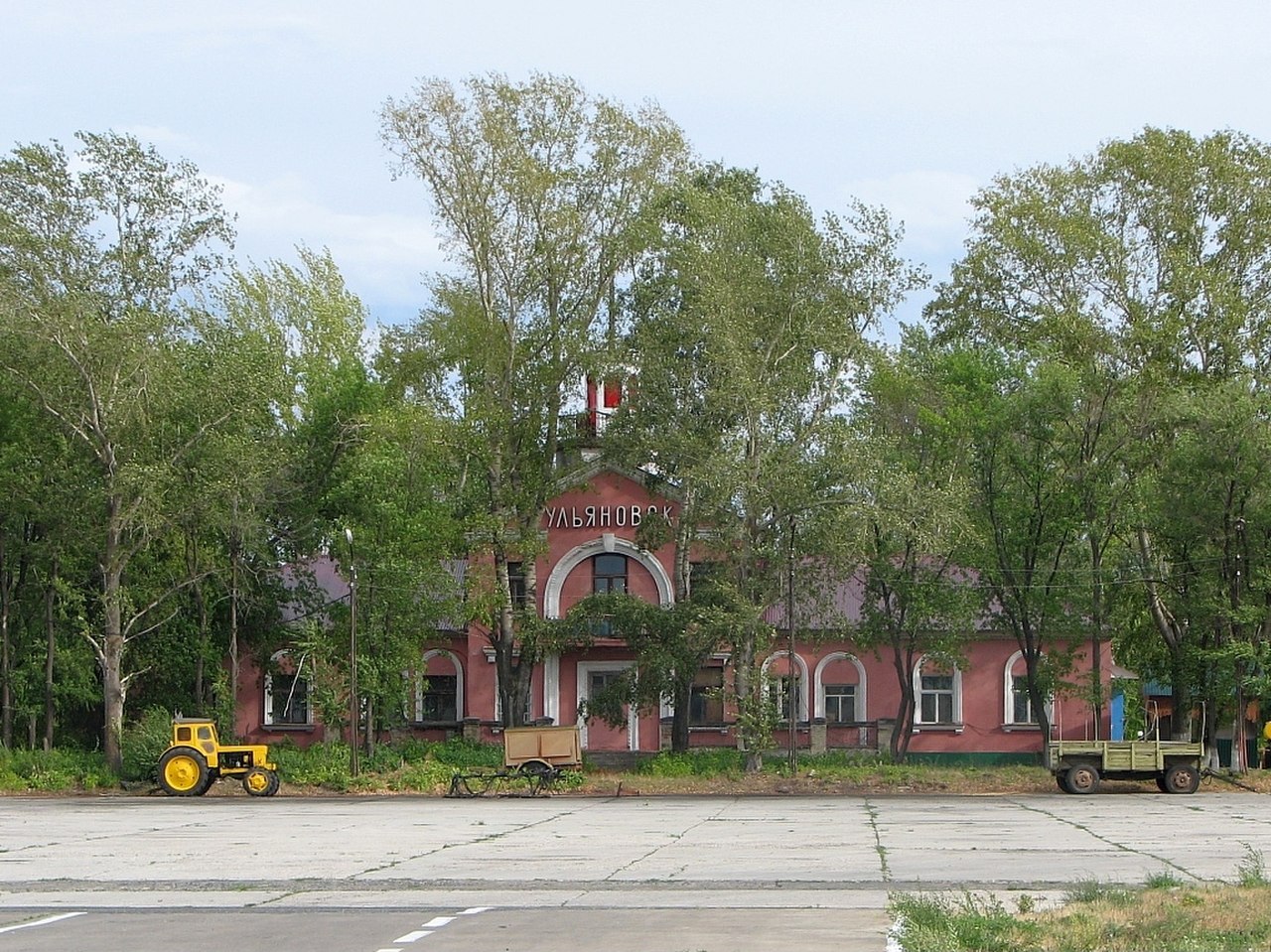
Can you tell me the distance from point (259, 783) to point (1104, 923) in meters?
29.1

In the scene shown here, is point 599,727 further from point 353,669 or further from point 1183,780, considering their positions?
point 1183,780

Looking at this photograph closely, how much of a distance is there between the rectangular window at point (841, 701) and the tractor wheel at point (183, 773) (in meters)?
21.7

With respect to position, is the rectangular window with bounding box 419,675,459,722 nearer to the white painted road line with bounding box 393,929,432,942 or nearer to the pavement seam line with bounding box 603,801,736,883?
the pavement seam line with bounding box 603,801,736,883

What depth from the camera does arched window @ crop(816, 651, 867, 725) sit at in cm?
5138

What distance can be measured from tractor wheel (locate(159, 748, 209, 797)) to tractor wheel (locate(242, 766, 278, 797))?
38.9 inches

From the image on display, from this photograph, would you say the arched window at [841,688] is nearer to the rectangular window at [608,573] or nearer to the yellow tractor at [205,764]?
the rectangular window at [608,573]

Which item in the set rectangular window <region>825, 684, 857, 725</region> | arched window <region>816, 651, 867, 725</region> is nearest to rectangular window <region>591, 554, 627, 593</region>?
arched window <region>816, 651, 867, 725</region>

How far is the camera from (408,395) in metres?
46.6

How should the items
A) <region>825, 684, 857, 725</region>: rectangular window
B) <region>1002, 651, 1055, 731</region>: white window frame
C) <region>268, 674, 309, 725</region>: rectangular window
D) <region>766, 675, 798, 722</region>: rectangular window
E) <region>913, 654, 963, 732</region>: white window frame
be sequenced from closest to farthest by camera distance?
<region>766, 675, 798, 722</region>: rectangular window
<region>1002, 651, 1055, 731</region>: white window frame
<region>913, 654, 963, 732</region>: white window frame
<region>825, 684, 857, 725</region>: rectangular window
<region>268, 674, 309, 725</region>: rectangular window

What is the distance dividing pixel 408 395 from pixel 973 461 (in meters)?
16.7

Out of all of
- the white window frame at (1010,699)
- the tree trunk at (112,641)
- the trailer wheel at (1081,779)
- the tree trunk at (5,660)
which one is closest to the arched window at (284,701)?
the tree trunk at (5,660)

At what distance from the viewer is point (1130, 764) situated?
37.8 meters

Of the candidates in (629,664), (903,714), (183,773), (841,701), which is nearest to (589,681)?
(629,664)

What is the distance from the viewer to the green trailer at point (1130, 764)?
124ft
